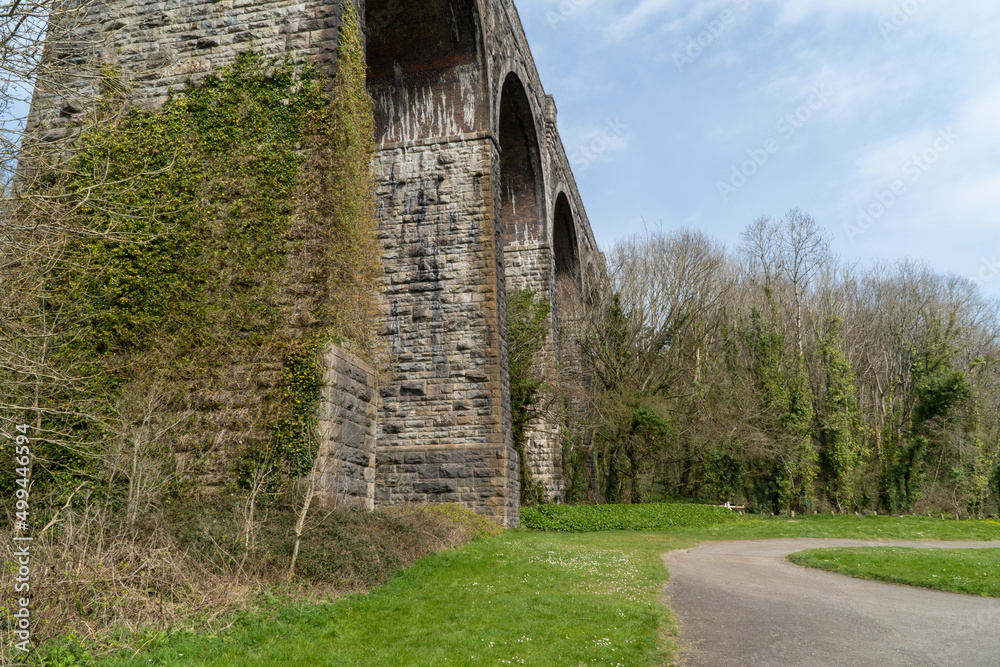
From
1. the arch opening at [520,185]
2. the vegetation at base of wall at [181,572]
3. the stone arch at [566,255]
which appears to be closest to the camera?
the vegetation at base of wall at [181,572]

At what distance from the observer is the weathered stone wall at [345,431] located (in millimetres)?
7590

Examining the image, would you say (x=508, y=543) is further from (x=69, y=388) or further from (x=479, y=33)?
(x=479, y=33)

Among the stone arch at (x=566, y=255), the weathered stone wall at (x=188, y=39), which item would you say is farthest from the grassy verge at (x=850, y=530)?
the weathered stone wall at (x=188, y=39)

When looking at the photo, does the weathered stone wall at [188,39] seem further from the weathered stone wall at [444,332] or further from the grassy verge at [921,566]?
the grassy verge at [921,566]

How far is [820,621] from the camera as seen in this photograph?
19.8ft

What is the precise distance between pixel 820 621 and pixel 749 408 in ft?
57.4

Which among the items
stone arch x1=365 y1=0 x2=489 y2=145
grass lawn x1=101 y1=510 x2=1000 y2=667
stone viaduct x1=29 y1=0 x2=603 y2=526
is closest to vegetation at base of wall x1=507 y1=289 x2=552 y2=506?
stone viaduct x1=29 y1=0 x2=603 y2=526

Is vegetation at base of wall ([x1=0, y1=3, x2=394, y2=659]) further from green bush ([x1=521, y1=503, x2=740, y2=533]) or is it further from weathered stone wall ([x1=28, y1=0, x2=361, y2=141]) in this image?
green bush ([x1=521, y1=503, x2=740, y2=533])

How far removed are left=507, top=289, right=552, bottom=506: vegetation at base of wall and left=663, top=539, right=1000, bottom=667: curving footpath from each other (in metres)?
9.15

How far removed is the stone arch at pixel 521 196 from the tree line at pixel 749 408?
3218mm

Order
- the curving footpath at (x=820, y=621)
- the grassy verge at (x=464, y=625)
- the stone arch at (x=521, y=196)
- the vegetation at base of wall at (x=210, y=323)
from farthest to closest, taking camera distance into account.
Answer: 1. the stone arch at (x=521, y=196)
2. the vegetation at base of wall at (x=210, y=323)
3. the curving footpath at (x=820, y=621)
4. the grassy verge at (x=464, y=625)
